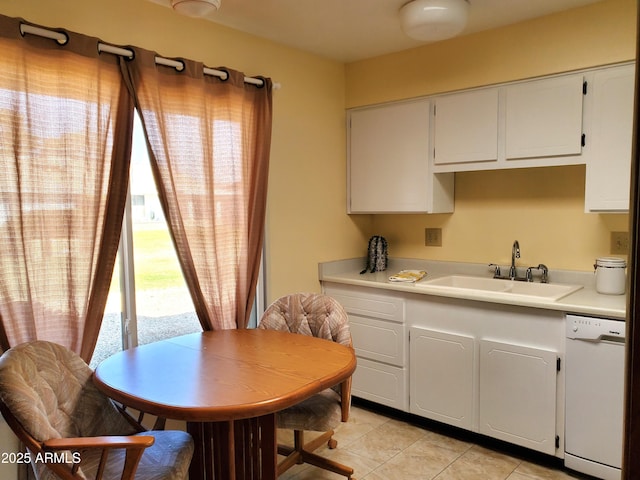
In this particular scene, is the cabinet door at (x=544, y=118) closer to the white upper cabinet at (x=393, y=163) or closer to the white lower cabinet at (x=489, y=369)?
the white upper cabinet at (x=393, y=163)

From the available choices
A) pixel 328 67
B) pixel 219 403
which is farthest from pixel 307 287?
pixel 219 403

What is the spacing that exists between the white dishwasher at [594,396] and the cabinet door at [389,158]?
3.96ft

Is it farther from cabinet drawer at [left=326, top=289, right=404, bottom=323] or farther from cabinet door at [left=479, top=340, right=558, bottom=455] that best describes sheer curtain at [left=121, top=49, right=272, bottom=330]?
cabinet door at [left=479, top=340, right=558, bottom=455]

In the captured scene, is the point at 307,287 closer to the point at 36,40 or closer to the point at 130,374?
the point at 130,374

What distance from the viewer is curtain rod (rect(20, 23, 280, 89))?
6.01 ft

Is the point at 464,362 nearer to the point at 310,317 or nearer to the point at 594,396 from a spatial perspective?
the point at 594,396

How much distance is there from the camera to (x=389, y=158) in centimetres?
319

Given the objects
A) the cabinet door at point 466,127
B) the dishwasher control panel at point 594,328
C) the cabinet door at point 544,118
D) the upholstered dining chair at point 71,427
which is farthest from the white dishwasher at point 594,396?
the upholstered dining chair at point 71,427

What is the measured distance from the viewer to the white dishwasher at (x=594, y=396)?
216 centimetres

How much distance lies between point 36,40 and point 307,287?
2.02 meters

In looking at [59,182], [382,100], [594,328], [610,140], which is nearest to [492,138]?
[610,140]

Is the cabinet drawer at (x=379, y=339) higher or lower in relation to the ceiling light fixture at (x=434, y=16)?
lower

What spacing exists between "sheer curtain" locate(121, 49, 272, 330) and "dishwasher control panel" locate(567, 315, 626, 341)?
165 centimetres

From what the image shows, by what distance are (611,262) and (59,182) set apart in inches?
104
